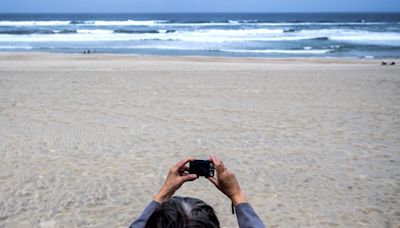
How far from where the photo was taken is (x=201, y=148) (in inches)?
237

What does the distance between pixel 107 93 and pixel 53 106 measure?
1.65m

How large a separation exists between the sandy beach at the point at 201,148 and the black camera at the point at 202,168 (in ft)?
6.70

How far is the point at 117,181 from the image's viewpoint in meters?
4.81

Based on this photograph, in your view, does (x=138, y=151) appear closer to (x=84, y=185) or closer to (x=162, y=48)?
(x=84, y=185)

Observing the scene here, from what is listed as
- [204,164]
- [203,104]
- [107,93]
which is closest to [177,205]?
[204,164]

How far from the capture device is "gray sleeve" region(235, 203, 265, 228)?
1.66 meters

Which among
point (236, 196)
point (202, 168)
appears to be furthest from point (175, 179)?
point (236, 196)

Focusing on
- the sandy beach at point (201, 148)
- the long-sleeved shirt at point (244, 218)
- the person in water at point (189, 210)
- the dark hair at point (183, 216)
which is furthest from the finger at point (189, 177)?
the sandy beach at point (201, 148)

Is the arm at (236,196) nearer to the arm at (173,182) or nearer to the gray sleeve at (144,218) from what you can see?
the arm at (173,182)

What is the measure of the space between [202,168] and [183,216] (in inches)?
21.4

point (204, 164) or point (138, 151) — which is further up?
point (204, 164)

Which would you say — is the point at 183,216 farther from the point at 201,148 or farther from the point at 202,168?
the point at 201,148

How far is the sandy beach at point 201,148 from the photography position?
414 cm

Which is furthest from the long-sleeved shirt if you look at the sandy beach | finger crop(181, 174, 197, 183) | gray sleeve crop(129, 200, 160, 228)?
the sandy beach
